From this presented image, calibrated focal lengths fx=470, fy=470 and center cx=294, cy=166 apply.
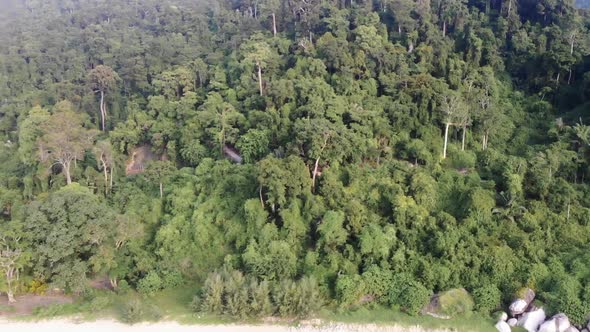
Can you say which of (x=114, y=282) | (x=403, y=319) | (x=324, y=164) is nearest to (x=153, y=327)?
(x=114, y=282)

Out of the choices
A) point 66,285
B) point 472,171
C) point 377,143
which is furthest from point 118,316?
point 472,171

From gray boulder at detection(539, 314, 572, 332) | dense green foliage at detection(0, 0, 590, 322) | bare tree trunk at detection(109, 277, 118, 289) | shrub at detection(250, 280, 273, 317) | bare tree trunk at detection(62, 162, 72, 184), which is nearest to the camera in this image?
gray boulder at detection(539, 314, 572, 332)

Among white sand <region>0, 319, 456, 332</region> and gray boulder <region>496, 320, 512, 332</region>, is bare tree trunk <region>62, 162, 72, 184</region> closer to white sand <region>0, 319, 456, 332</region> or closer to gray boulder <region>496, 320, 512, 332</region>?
white sand <region>0, 319, 456, 332</region>

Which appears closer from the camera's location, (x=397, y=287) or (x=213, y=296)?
(x=213, y=296)

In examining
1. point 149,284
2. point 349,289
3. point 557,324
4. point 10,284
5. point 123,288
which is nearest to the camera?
point 557,324

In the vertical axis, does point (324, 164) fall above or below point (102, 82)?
below

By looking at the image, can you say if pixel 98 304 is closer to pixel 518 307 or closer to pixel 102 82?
pixel 518 307

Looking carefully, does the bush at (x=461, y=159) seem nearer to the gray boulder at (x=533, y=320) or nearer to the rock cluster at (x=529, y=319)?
the rock cluster at (x=529, y=319)

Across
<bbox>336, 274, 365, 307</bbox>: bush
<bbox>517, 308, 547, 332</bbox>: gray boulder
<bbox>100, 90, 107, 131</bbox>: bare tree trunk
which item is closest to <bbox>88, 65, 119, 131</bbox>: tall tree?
<bbox>100, 90, 107, 131</bbox>: bare tree trunk
